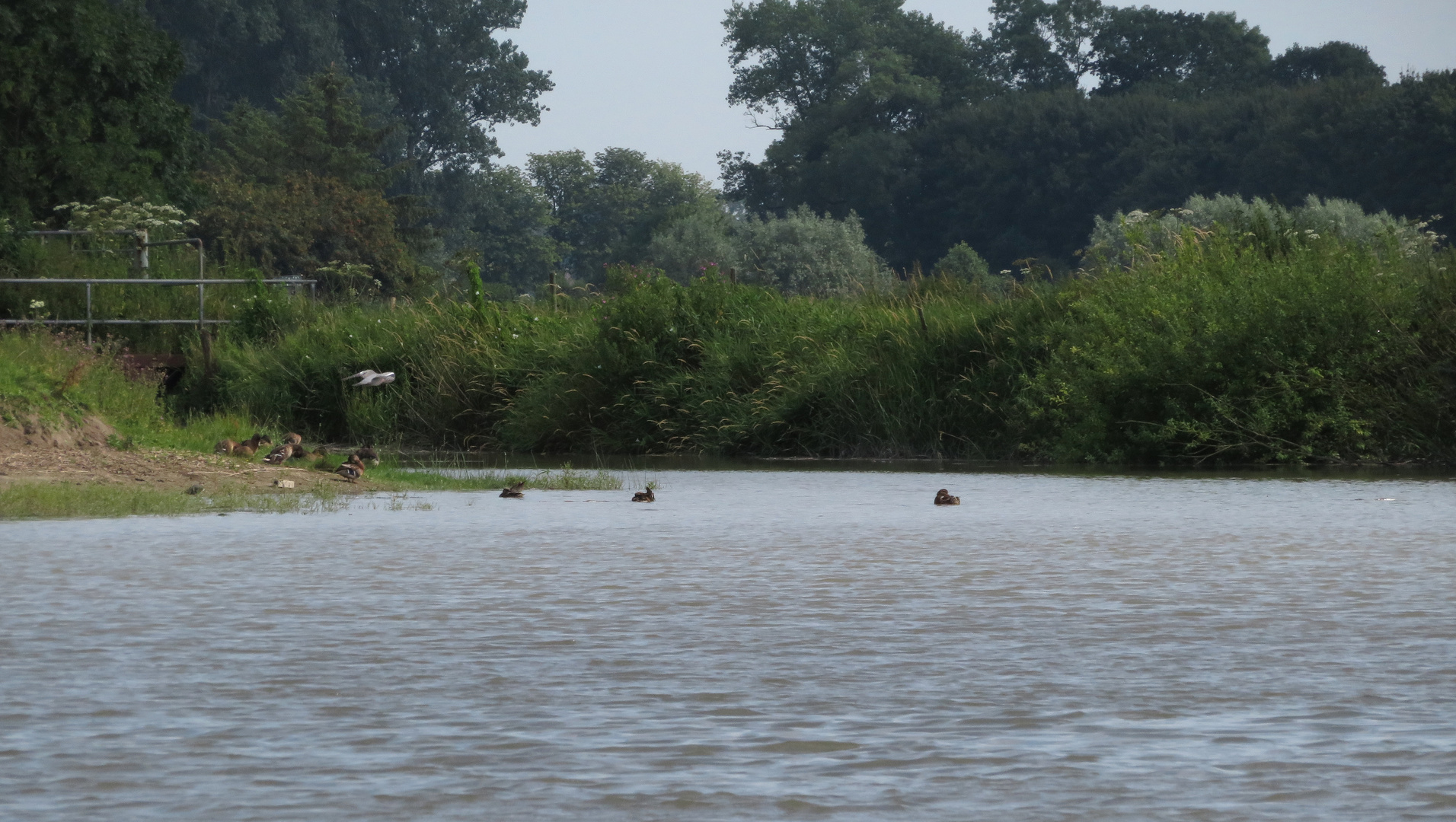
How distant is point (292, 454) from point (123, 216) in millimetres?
18780

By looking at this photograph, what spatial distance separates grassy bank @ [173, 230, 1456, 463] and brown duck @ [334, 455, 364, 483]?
21.0ft

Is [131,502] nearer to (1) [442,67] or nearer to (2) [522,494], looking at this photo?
(2) [522,494]

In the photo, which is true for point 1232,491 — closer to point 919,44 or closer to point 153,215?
point 153,215

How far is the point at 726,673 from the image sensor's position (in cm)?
560

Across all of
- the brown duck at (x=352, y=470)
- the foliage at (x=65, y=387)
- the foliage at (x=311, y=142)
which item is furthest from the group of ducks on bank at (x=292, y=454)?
the foliage at (x=311, y=142)

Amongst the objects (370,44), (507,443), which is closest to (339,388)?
(507,443)

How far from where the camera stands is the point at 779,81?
3305 inches

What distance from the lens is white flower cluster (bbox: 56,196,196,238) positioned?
1271 inches

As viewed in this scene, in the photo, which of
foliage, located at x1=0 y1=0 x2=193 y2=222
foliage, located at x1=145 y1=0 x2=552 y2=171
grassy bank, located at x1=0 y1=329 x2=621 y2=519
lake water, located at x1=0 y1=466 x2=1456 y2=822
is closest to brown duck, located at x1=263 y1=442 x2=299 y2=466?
grassy bank, located at x1=0 y1=329 x2=621 y2=519

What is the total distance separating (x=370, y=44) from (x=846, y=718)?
76540 mm

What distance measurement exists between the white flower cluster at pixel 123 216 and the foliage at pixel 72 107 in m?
1.16

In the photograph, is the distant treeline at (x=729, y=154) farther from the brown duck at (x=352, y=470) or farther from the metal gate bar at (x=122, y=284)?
the brown duck at (x=352, y=470)

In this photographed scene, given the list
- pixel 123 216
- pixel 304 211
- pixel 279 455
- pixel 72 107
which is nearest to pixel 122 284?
pixel 123 216

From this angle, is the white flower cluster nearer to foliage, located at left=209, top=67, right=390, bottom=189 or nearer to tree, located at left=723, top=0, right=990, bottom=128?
foliage, located at left=209, top=67, right=390, bottom=189
